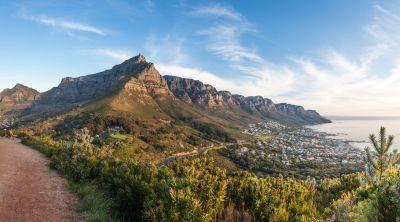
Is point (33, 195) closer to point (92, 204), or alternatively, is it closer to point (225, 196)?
point (92, 204)

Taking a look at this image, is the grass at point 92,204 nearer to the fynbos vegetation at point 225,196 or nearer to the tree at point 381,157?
the fynbos vegetation at point 225,196

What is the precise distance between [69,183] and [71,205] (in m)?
2.77

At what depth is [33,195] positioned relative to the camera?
9039mm

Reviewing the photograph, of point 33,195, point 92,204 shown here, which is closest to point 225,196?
point 92,204

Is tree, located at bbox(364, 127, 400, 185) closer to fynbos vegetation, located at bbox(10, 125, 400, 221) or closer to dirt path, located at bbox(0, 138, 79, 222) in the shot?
fynbos vegetation, located at bbox(10, 125, 400, 221)

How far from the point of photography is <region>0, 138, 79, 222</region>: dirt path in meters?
7.45

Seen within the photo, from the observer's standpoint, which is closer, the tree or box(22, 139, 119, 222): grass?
box(22, 139, 119, 222): grass

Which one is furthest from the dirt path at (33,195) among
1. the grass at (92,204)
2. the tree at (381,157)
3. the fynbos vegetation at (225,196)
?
the tree at (381,157)

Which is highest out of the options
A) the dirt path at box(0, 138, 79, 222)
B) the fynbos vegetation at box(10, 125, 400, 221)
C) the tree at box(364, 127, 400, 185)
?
the tree at box(364, 127, 400, 185)

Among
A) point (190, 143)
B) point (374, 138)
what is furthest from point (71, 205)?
point (190, 143)

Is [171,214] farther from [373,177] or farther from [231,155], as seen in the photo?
[231,155]

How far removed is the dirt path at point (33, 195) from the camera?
745cm

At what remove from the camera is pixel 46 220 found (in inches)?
283

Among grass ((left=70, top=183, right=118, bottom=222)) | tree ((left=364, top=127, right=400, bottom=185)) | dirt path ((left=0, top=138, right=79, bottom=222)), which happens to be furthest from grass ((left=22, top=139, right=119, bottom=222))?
tree ((left=364, top=127, right=400, bottom=185))
